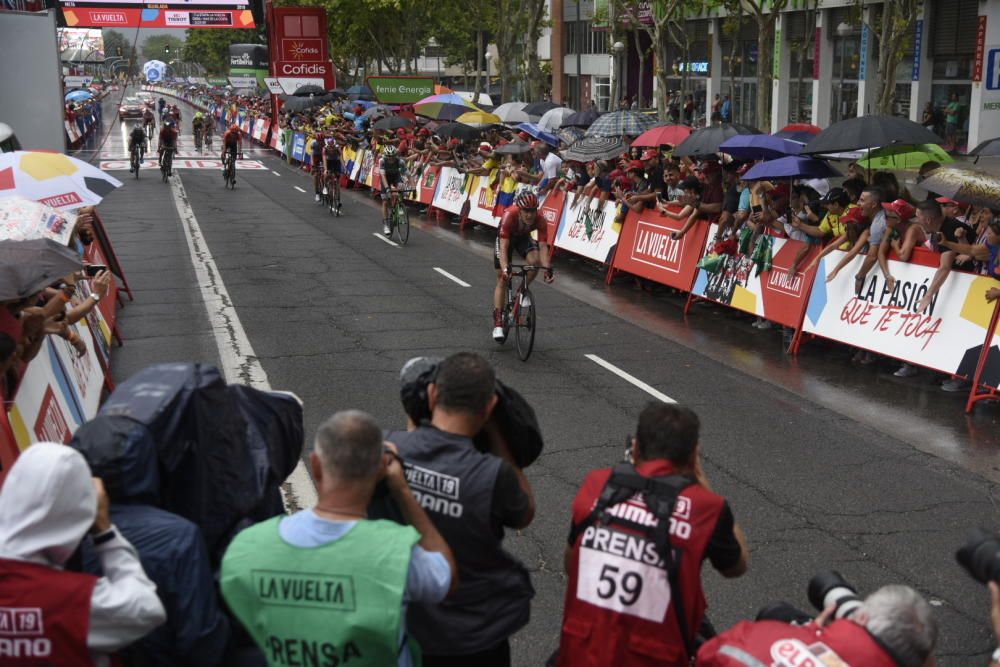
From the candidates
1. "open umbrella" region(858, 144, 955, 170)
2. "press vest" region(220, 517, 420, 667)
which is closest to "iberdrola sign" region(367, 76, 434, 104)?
"open umbrella" region(858, 144, 955, 170)

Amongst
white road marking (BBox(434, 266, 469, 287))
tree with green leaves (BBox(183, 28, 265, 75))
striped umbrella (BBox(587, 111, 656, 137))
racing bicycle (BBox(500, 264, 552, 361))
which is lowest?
white road marking (BBox(434, 266, 469, 287))

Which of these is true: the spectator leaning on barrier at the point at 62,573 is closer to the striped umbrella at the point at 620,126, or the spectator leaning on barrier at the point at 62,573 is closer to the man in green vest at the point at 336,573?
the man in green vest at the point at 336,573

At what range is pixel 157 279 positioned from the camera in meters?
17.2

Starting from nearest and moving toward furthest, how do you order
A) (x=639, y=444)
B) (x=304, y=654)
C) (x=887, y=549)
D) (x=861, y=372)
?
(x=304, y=654) → (x=639, y=444) → (x=887, y=549) → (x=861, y=372)

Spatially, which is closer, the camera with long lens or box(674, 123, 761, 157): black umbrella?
the camera with long lens

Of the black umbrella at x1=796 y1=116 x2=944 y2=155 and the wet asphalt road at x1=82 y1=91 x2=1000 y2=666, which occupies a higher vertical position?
the black umbrella at x1=796 y1=116 x2=944 y2=155

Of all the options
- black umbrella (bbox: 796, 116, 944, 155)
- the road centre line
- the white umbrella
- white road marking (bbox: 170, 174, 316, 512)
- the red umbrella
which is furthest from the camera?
the white umbrella

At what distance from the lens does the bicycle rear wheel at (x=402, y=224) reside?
21375 mm

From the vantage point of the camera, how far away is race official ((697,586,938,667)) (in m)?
3.04

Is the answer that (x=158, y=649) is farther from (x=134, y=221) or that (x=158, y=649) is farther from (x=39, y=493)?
(x=134, y=221)

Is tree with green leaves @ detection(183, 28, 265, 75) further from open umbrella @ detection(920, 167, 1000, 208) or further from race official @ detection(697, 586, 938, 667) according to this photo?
race official @ detection(697, 586, 938, 667)

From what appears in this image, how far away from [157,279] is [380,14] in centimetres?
4757

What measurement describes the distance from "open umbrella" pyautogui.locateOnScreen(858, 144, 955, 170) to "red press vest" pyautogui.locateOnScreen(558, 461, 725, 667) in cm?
1150

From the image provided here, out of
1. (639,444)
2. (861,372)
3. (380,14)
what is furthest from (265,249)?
(380,14)
